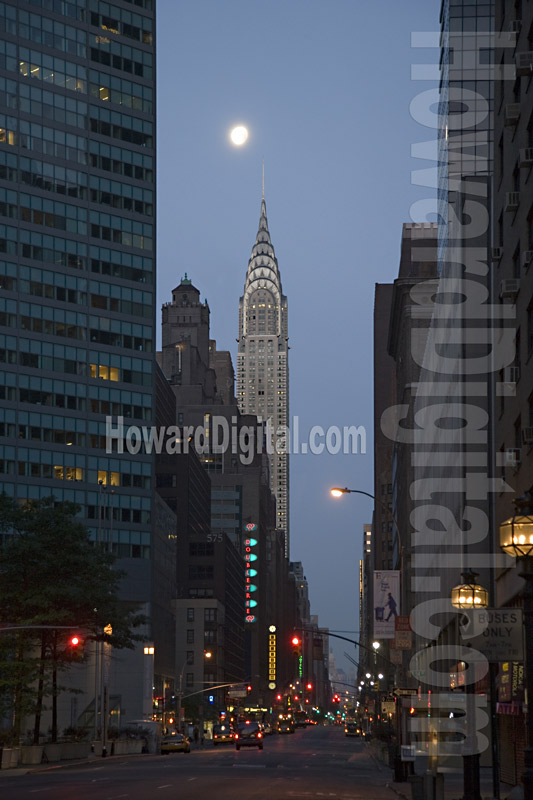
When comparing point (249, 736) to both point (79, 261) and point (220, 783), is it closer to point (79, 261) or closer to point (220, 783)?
point (220, 783)

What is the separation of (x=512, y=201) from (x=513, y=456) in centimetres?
963

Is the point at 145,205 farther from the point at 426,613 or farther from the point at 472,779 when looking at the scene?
the point at 472,779

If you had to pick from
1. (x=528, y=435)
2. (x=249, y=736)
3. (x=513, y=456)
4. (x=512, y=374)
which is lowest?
(x=249, y=736)

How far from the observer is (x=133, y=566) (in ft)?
426

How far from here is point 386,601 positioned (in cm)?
4634

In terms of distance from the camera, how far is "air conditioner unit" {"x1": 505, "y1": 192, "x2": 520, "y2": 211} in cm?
4301

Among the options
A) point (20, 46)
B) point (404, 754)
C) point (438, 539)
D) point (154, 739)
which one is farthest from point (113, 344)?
point (404, 754)

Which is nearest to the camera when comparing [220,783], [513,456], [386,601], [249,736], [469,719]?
[469,719]

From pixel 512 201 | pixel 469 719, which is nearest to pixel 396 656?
pixel 512 201

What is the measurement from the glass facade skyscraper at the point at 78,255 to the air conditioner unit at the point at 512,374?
272ft

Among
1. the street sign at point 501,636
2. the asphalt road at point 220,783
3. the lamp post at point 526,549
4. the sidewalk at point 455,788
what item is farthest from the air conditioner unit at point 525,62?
the asphalt road at point 220,783

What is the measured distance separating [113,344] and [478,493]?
8003 centimetres

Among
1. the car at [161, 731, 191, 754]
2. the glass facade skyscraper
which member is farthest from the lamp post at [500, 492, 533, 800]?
the glass facade skyscraper

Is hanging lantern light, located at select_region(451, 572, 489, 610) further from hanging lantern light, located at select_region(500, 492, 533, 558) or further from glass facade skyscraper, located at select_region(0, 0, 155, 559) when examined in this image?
glass facade skyscraper, located at select_region(0, 0, 155, 559)
